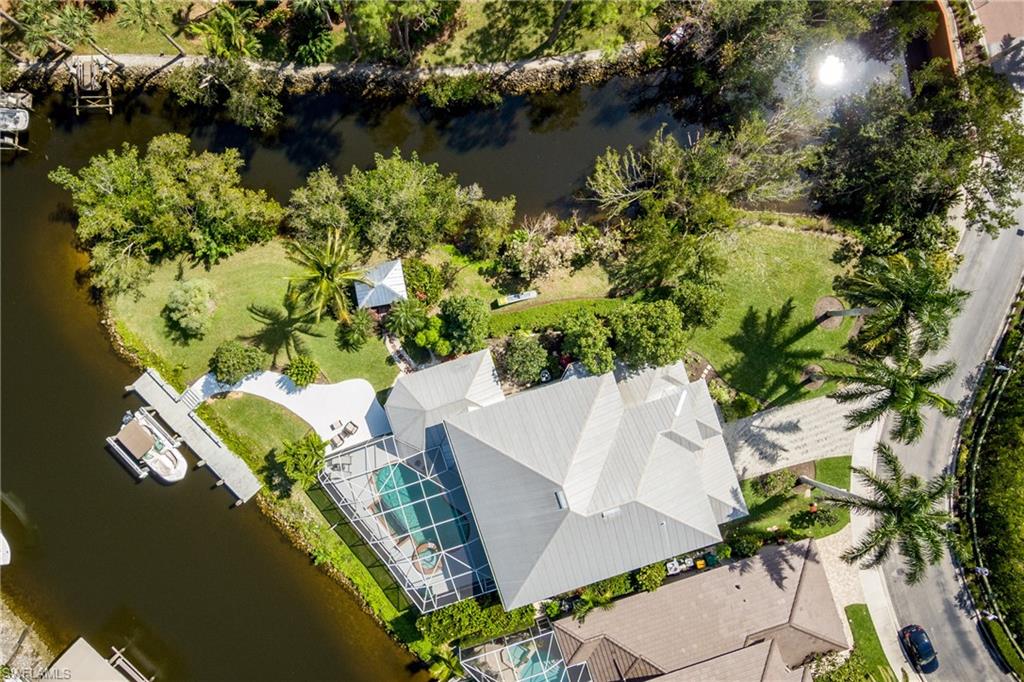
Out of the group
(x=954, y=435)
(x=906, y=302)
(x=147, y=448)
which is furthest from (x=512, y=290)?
(x=954, y=435)

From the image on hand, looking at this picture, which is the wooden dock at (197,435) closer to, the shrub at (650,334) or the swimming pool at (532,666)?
the swimming pool at (532,666)

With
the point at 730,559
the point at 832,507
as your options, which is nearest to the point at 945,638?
the point at 832,507

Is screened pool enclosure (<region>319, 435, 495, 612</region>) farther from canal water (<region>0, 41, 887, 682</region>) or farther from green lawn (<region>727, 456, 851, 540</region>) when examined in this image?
green lawn (<region>727, 456, 851, 540</region>)

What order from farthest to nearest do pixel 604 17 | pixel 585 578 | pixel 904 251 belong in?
pixel 904 251 → pixel 604 17 → pixel 585 578

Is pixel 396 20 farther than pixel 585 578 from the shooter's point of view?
Yes

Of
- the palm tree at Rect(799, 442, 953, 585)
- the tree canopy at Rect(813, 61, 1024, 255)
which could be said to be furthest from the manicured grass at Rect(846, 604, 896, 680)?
the tree canopy at Rect(813, 61, 1024, 255)

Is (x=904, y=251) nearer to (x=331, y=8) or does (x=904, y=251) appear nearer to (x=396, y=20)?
(x=396, y=20)
